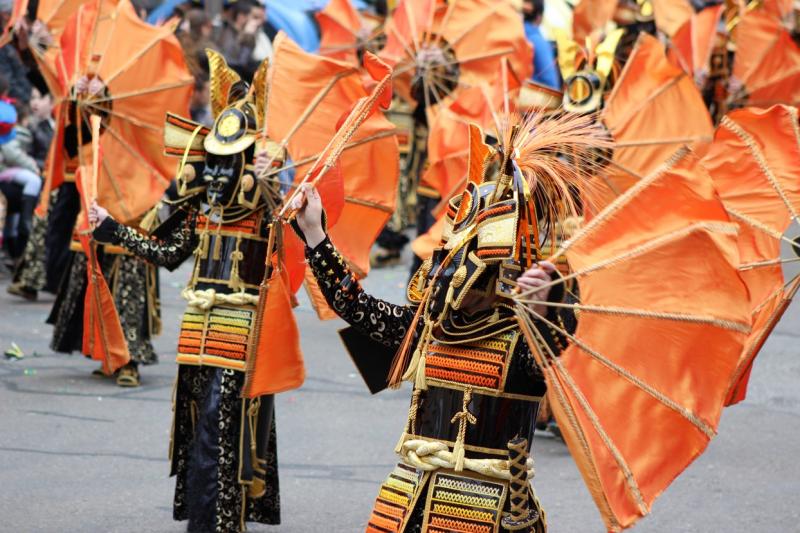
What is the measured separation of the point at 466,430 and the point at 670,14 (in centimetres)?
974

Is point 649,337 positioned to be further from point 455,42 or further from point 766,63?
point 766,63

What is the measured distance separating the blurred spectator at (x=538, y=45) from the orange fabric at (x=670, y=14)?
1771mm

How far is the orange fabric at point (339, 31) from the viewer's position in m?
13.4

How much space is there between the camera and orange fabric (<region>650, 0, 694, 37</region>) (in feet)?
42.0

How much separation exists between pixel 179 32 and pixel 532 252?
11301 millimetres

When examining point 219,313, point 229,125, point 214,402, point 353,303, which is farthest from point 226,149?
point 353,303

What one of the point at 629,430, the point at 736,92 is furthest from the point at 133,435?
the point at 736,92

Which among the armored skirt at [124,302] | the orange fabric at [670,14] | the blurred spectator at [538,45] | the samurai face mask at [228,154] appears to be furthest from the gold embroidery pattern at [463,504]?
the blurred spectator at [538,45]

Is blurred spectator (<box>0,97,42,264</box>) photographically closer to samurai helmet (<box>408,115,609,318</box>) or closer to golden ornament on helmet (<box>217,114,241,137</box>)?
golden ornament on helmet (<box>217,114,241,137</box>)

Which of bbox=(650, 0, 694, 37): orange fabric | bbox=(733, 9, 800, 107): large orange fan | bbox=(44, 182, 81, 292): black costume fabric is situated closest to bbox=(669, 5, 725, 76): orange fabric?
bbox=(650, 0, 694, 37): orange fabric

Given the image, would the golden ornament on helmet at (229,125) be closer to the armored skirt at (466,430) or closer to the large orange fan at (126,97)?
the large orange fan at (126,97)

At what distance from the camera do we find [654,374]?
3490mm

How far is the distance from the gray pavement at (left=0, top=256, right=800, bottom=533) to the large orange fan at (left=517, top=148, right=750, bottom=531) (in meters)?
3.05

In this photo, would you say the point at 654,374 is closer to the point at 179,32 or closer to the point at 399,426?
the point at 399,426
